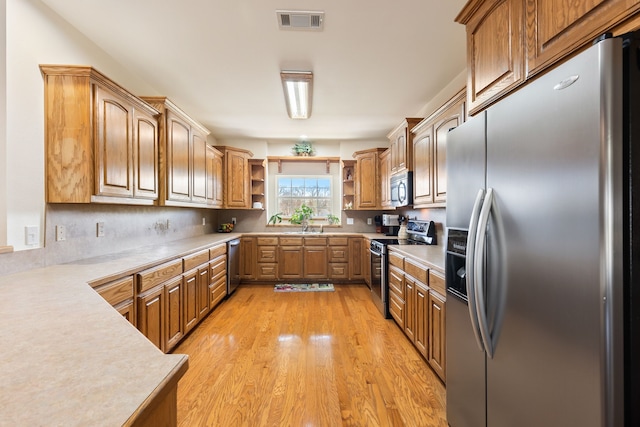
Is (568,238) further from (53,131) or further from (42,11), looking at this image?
(42,11)

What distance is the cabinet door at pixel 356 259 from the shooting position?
186 inches

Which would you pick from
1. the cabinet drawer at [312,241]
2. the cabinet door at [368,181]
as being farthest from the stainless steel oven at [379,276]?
the cabinet door at [368,181]

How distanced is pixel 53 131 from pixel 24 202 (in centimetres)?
51

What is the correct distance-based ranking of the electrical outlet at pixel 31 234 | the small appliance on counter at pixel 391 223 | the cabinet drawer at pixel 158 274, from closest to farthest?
the electrical outlet at pixel 31 234 < the cabinet drawer at pixel 158 274 < the small appliance on counter at pixel 391 223

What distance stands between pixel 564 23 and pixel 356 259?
4018 millimetres

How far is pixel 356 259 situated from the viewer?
15.6 ft

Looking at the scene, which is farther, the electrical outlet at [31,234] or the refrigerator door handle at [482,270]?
the electrical outlet at [31,234]

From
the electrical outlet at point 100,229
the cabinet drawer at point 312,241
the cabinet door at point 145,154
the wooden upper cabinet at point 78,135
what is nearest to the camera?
the wooden upper cabinet at point 78,135

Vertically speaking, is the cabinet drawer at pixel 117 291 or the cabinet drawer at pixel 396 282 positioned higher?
the cabinet drawer at pixel 117 291

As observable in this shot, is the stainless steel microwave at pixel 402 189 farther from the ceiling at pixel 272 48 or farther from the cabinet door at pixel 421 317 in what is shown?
the cabinet door at pixel 421 317

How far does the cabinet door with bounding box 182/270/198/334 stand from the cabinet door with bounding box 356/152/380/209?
301cm

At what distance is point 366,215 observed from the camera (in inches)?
210

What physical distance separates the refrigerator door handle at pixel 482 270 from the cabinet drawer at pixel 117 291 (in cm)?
193

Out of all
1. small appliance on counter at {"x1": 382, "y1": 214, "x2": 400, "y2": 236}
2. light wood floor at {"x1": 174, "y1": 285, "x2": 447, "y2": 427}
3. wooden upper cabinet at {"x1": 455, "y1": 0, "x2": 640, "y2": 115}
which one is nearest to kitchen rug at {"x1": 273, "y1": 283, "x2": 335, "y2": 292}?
light wood floor at {"x1": 174, "y1": 285, "x2": 447, "y2": 427}
